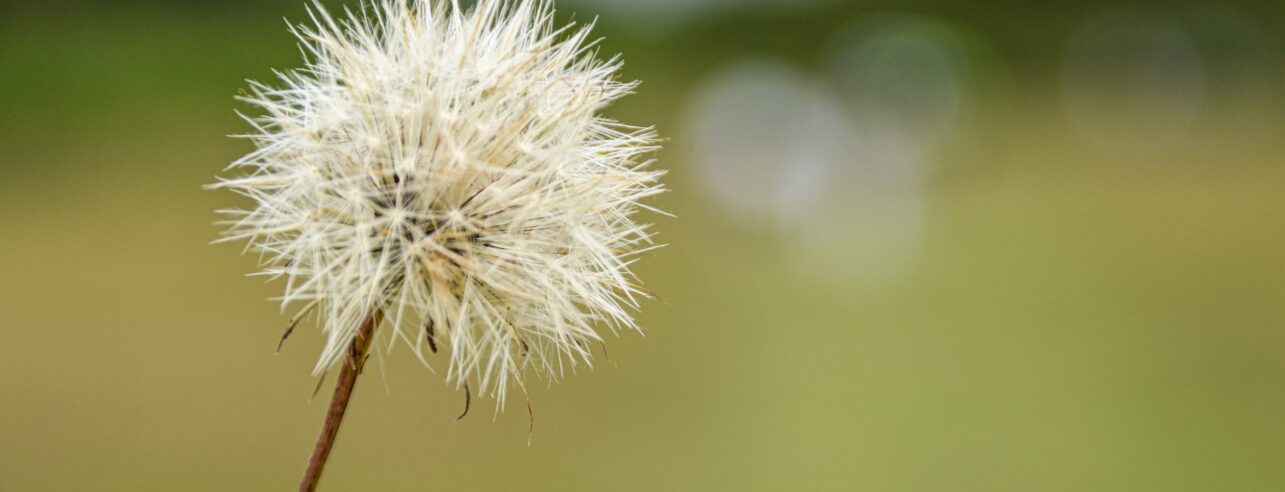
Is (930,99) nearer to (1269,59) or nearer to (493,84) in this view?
(1269,59)

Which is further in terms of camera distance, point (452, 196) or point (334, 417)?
point (452, 196)

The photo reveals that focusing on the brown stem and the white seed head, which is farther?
the white seed head

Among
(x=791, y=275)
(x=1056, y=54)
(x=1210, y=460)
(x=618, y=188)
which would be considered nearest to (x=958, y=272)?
(x=791, y=275)

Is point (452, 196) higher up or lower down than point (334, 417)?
higher up

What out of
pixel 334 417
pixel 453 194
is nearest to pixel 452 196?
pixel 453 194

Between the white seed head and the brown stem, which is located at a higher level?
the white seed head

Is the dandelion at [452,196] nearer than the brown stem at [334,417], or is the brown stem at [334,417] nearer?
the brown stem at [334,417]

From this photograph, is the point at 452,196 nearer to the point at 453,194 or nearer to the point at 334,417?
the point at 453,194
